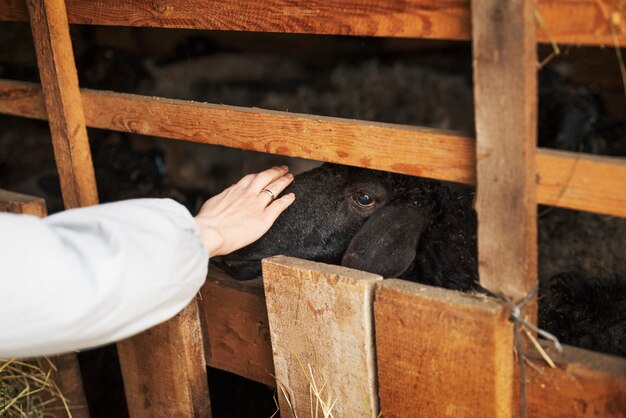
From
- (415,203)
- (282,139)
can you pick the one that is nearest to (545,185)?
(282,139)

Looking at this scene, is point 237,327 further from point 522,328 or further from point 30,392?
point 522,328

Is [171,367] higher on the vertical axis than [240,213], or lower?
lower

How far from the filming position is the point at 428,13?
79.6 inches

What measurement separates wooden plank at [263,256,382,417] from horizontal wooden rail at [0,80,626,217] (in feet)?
1.17

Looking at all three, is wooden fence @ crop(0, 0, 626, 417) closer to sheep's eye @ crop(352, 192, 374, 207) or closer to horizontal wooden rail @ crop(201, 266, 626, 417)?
horizontal wooden rail @ crop(201, 266, 626, 417)

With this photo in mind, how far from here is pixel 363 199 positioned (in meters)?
3.29

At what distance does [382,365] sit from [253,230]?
0.59m

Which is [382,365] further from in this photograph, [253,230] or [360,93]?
[360,93]

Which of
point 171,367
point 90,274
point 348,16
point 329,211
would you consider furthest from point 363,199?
point 90,274

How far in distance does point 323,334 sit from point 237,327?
54 cm

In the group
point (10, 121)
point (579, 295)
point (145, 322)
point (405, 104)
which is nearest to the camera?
point (145, 322)

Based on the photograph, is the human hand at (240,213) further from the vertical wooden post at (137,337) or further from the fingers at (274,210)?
the vertical wooden post at (137,337)

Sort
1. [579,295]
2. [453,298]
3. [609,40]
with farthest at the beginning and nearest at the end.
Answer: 1. [579,295]
2. [453,298]
3. [609,40]

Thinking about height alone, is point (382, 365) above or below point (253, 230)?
below
